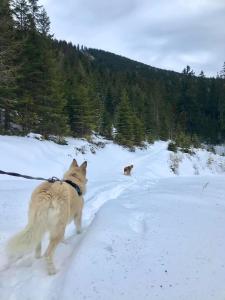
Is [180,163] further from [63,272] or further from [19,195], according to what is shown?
[63,272]

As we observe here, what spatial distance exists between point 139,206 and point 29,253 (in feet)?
12.3

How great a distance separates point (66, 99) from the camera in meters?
32.8

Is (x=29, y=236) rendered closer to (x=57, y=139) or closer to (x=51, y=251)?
(x=51, y=251)

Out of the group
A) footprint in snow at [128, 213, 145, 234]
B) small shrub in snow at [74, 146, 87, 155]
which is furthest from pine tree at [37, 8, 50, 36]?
footprint in snow at [128, 213, 145, 234]

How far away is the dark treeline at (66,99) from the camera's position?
Result: 2164 cm

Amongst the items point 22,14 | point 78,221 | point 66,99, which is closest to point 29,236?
point 78,221

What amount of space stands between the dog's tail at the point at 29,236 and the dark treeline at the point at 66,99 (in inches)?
421

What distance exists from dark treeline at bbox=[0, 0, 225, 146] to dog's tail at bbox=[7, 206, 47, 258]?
10.7 m

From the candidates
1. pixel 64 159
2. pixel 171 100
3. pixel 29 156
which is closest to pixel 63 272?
pixel 29 156

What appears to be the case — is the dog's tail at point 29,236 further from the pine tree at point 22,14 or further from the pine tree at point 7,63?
the pine tree at point 22,14

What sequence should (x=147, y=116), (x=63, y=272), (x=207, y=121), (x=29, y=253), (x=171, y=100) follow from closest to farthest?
(x=63, y=272) < (x=29, y=253) < (x=147, y=116) < (x=207, y=121) < (x=171, y=100)

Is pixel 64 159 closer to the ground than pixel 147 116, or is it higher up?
closer to the ground

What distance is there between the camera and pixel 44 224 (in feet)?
15.5

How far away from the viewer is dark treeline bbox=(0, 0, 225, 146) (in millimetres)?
21641
